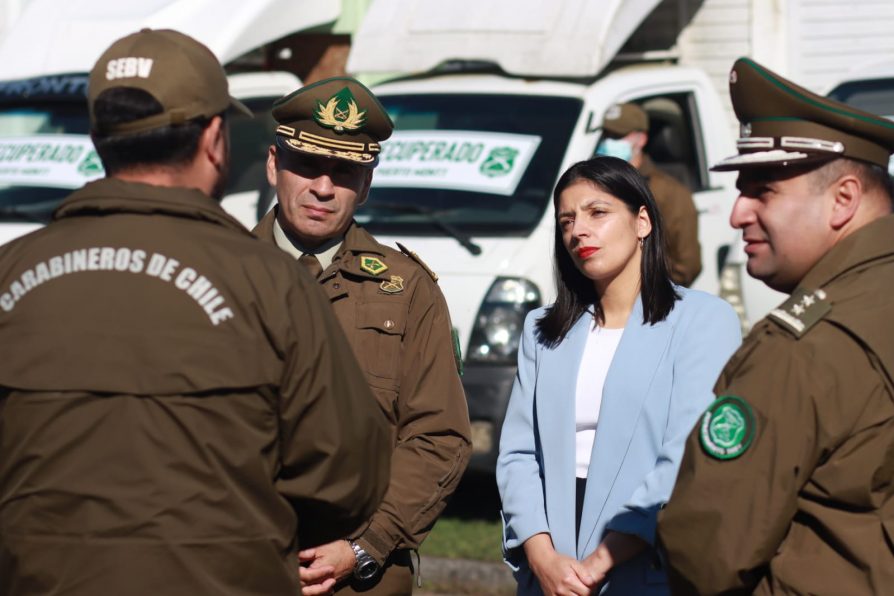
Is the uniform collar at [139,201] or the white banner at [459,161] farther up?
the uniform collar at [139,201]

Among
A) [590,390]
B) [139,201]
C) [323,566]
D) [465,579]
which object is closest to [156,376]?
[139,201]

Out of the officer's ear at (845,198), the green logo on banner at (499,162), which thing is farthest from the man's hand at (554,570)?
the green logo on banner at (499,162)

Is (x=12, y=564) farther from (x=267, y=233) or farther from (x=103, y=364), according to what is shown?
(x=267, y=233)

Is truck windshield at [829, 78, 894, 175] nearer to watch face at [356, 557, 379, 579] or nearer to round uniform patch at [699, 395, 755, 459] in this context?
watch face at [356, 557, 379, 579]

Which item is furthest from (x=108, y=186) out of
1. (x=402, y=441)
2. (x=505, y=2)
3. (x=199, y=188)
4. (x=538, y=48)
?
(x=505, y=2)

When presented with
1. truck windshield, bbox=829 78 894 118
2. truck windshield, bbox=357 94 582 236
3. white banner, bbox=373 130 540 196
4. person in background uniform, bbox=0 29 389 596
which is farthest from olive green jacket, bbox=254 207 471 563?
truck windshield, bbox=829 78 894 118

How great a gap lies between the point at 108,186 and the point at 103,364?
332 mm

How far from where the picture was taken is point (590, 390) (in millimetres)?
3822

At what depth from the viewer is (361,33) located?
8969 millimetres

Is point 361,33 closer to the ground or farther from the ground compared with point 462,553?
farther from the ground

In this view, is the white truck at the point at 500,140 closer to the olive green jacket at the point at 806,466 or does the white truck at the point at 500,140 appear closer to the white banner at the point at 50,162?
the white banner at the point at 50,162

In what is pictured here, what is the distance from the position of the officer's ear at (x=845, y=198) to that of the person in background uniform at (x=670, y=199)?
4835 mm

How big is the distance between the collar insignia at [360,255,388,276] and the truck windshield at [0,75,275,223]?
4.45 metres

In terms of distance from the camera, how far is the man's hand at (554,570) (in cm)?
362
